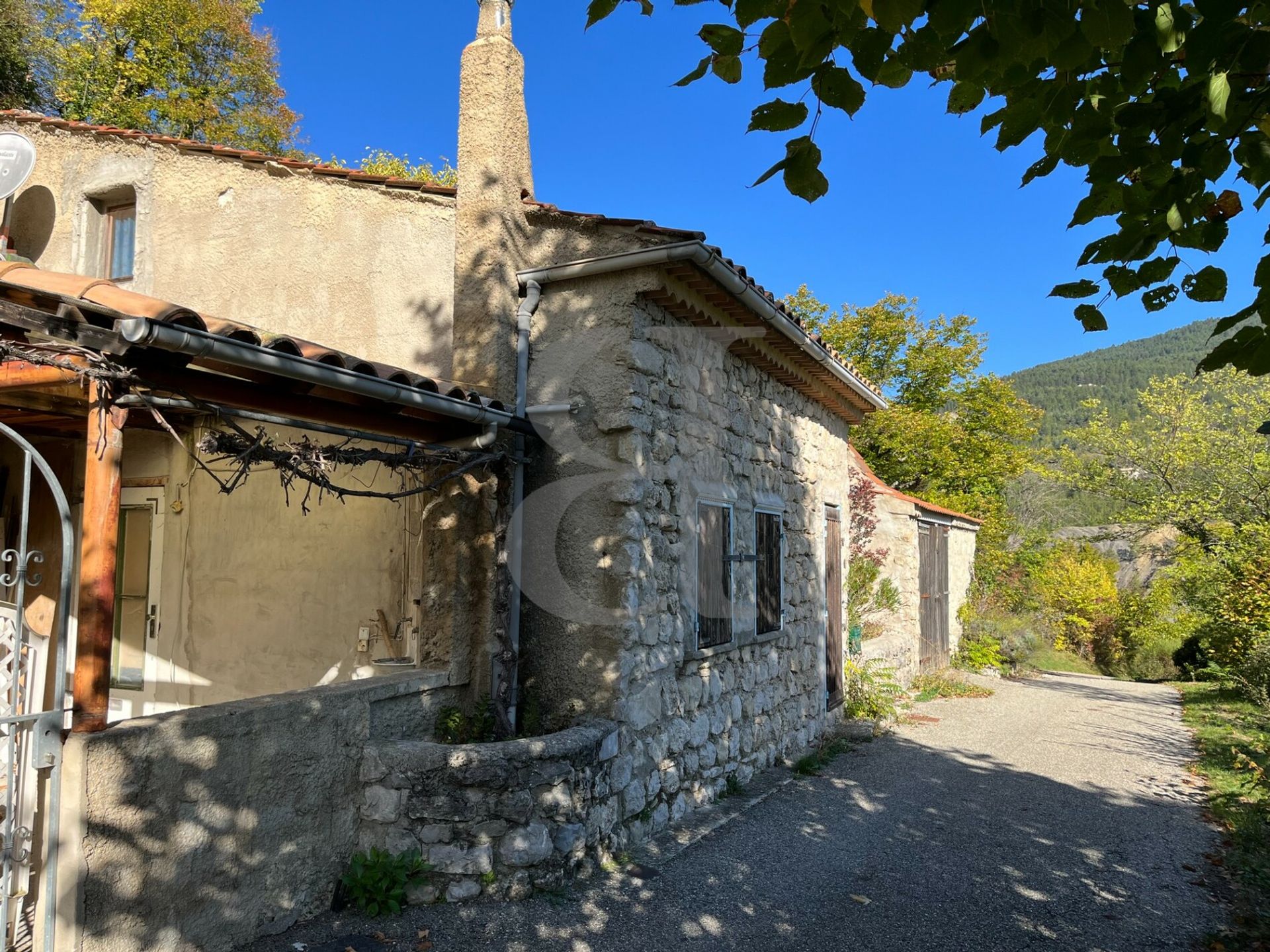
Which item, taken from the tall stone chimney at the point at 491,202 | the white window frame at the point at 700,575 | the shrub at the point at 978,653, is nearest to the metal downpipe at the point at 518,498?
the tall stone chimney at the point at 491,202

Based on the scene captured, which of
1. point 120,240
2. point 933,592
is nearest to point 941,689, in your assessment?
point 933,592

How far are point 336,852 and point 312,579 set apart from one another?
2.22 m

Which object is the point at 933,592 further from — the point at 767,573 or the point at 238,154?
the point at 238,154

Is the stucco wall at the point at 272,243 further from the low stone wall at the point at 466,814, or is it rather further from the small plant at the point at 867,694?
the small plant at the point at 867,694

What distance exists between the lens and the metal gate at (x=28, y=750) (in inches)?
118

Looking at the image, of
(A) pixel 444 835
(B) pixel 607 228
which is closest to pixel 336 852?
(A) pixel 444 835

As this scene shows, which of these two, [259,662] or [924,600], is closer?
[259,662]

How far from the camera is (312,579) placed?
580 centimetres

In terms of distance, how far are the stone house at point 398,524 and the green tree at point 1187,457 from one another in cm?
1099

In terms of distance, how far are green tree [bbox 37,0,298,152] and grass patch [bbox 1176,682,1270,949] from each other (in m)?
17.5

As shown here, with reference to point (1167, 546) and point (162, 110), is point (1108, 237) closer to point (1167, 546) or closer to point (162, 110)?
point (162, 110)

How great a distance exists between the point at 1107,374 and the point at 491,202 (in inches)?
2362

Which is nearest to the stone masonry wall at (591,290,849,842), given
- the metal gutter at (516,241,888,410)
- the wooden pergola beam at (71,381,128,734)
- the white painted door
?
the metal gutter at (516,241,888,410)

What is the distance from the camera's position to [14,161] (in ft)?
18.1
